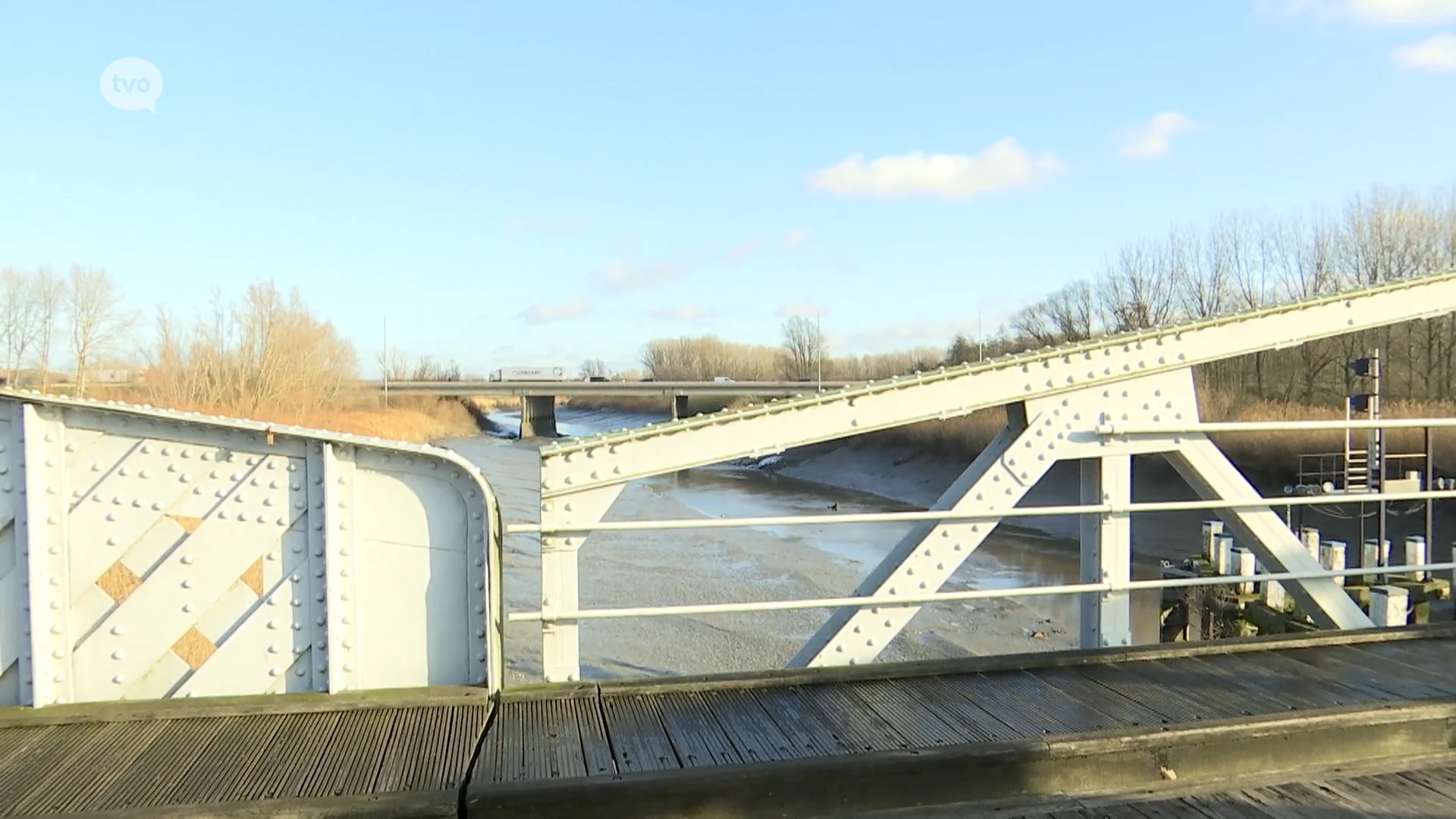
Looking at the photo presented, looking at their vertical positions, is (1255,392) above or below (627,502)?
above

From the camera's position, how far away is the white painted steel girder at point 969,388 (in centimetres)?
439

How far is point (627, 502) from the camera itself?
36.2 meters

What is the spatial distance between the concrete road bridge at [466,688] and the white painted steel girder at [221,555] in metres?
0.01

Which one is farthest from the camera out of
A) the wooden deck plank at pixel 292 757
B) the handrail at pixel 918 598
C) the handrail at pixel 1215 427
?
the handrail at pixel 1215 427

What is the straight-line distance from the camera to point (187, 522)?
387 centimetres

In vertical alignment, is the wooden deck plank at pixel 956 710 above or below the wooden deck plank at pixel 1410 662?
above

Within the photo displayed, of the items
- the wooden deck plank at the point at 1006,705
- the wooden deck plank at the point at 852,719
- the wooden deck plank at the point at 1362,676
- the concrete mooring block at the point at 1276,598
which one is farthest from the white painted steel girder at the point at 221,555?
the concrete mooring block at the point at 1276,598

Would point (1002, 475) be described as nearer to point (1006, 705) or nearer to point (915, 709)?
point (1006, 705)

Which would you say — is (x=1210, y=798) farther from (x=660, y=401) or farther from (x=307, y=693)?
(x=660, y=401)

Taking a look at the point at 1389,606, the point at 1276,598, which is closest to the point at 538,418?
the point at 1276,598

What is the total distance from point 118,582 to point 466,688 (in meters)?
1.49

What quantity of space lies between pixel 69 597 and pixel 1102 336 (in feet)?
16.3

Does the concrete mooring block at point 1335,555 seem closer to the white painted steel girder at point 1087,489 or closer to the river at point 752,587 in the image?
the river at point 752,587

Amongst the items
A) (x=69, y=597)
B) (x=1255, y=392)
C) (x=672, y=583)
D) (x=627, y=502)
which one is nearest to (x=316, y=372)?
(x=627, y=502)
